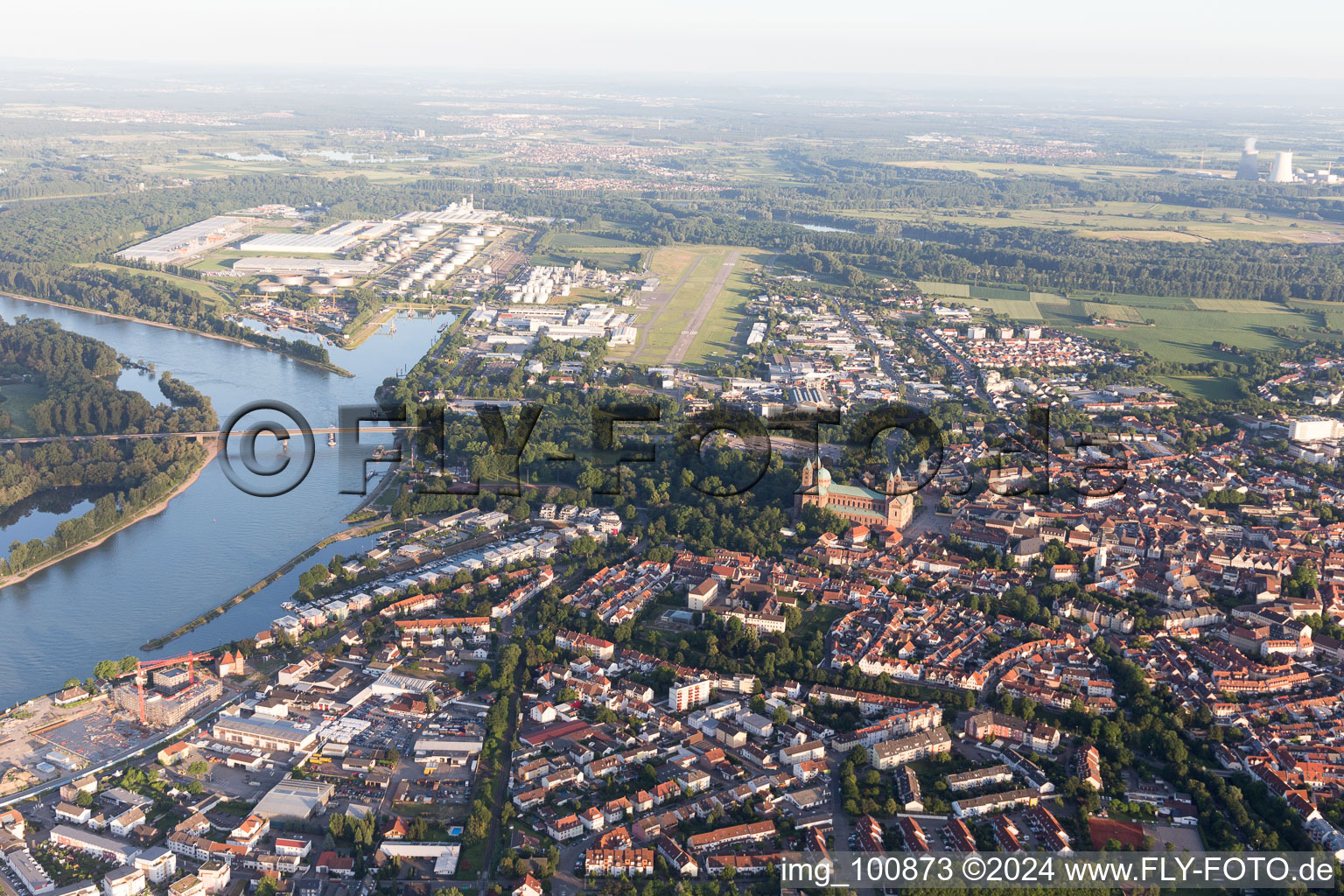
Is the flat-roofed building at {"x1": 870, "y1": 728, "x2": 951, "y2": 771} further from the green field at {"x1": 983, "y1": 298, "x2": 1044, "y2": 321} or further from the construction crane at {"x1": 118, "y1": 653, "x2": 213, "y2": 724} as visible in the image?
the green field at {"x1": 983, "y1": 298, "x2": 1044, "y2": 321}

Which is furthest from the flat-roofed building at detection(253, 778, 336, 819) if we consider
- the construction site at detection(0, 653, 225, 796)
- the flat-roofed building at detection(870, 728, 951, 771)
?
the flat-roofed building at detection(870, 728, 951, 771)

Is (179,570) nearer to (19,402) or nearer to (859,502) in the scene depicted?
(859,502)

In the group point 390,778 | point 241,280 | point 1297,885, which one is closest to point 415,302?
point 241,280

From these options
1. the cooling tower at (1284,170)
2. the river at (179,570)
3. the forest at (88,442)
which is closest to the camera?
the river at (179,570)

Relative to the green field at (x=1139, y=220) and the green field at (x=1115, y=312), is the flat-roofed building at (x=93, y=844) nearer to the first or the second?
the green field at (x=1115, y=312)

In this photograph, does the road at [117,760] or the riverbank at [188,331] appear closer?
the road at [117,760]

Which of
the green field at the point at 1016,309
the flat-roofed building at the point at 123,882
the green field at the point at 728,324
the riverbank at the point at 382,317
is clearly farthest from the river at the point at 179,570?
the green field at the point at 1016,309

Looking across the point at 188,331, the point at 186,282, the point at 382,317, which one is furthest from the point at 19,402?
the point at 186,282
